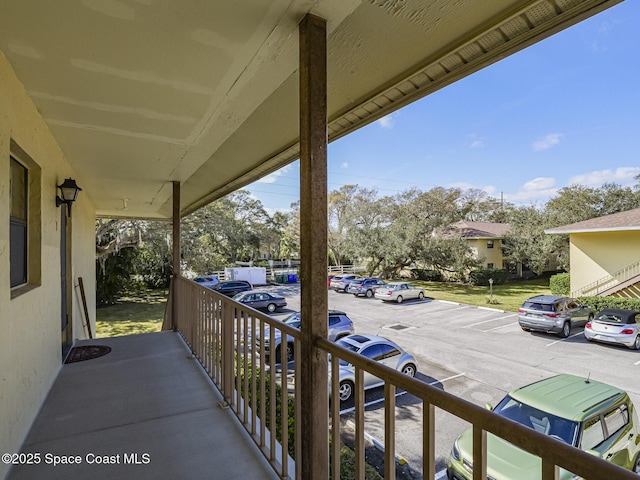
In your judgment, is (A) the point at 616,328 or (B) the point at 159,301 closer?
(A) the point at 616,328

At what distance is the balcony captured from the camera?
0.72 m

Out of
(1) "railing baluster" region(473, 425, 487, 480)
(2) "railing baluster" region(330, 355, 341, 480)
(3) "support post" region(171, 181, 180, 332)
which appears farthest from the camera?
(3) "support post" region(171, 181, 180, 332)

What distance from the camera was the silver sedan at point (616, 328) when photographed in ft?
17.9

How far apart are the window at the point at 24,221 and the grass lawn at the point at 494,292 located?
12.2 metres

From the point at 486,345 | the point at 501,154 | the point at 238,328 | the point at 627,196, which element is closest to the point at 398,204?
the point at 501,154

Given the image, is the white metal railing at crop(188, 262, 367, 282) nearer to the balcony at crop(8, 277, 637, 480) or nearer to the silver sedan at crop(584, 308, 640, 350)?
the silver sedan at crop(584, 308, 640, 350)

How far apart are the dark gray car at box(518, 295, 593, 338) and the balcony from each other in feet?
23.8

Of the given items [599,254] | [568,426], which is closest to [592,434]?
[568,426]

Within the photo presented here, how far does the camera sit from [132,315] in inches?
473

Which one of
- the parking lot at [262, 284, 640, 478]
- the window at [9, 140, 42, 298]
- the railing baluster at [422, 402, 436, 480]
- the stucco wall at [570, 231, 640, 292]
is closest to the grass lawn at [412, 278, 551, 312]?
the parking lot at [262, 284, 640, 478]

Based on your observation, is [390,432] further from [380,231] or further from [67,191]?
[380,231]

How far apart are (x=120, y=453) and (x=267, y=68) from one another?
222cm

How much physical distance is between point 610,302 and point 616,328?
10.2 feet

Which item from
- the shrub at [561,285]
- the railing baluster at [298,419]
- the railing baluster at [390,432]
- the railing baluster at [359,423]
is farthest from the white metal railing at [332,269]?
the railing baluster at [390,432]
